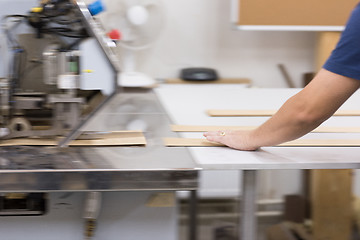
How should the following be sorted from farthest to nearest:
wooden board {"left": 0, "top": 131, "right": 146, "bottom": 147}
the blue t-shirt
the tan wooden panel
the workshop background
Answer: the workshop background
the tan wooden panel
wooden board {"left": 0, "top": 131, "right": 146, "bottom": 147}
the blue t-shirt

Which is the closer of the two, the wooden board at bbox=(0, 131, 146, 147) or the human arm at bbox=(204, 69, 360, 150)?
the human arm at bbox=(204, 69, 360, 150)

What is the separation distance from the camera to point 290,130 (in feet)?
4.04

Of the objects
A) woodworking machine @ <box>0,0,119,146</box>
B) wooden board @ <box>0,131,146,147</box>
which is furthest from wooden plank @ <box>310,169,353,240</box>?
woodworking machine @ <box>0,0,119,146</box>

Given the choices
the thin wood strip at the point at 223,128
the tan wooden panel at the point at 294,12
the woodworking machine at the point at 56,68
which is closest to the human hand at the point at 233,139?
the thin wood strip at the point at 223,128

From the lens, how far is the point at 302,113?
1.18 metres

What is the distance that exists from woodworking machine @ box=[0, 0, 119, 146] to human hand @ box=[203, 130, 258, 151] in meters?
0.30

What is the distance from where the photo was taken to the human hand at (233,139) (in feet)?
4.31

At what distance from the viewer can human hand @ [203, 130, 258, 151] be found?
1314 mm

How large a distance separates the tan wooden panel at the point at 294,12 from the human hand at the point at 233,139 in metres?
1.54

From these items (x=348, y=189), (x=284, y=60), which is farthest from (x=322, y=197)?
(x=284, y=60)

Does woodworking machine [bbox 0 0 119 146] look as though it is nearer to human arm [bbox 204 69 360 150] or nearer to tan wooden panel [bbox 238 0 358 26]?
human arm [bbox 204 69 360 150]

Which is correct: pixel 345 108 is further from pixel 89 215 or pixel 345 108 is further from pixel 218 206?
pixel 218 206

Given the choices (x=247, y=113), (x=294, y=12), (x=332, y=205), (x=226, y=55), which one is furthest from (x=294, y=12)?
(x=247, y=113)

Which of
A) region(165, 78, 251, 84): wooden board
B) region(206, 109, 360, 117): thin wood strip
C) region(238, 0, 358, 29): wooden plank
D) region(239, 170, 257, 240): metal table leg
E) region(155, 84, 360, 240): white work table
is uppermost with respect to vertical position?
region(238, 0, 358, 29): wooden plank
